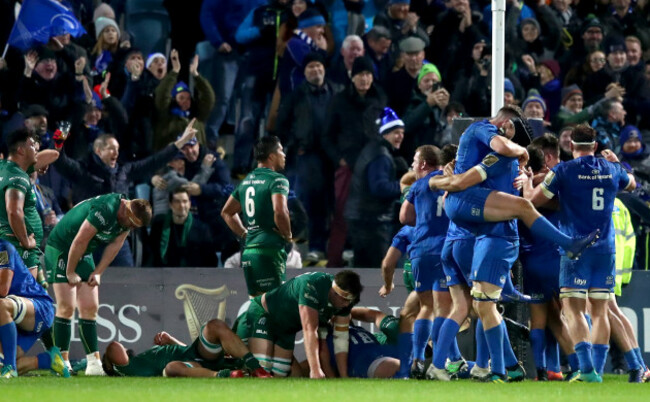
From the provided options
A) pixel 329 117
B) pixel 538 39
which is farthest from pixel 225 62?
pixel 538 39

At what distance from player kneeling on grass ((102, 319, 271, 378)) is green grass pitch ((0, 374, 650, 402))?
44 cm

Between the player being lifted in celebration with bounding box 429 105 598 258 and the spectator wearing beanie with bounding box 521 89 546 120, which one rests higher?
the spectator wearing beanie with bounding box 521 89 546 120

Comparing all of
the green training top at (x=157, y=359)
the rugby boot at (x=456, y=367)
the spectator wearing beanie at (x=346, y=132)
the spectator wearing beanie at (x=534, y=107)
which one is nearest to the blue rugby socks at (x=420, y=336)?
the rugby boot at (x=456, y=367)

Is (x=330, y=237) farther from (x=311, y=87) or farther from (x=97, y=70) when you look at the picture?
(x=97, y=70)

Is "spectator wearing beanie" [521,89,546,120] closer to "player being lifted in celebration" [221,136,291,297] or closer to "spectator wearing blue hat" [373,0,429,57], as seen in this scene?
"spectator wearing blue hat" [373,0,429,57]

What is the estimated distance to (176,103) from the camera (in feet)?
53.5

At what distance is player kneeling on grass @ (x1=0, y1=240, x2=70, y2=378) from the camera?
11.5 m

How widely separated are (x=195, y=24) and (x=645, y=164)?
5.90 meters

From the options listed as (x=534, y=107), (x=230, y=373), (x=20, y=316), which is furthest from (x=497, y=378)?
(x=534, y=107)

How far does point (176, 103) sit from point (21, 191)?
4.03 metres

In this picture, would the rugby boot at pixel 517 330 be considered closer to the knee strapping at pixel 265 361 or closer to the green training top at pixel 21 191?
the knee strapping at pixel 265 361

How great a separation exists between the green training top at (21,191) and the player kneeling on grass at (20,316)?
546 millimetres

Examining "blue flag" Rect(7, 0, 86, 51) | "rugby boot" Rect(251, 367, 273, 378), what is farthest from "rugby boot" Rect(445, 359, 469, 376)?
"blue flag" Rect(7, 0, 86, 51)

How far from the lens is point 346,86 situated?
15883mm
